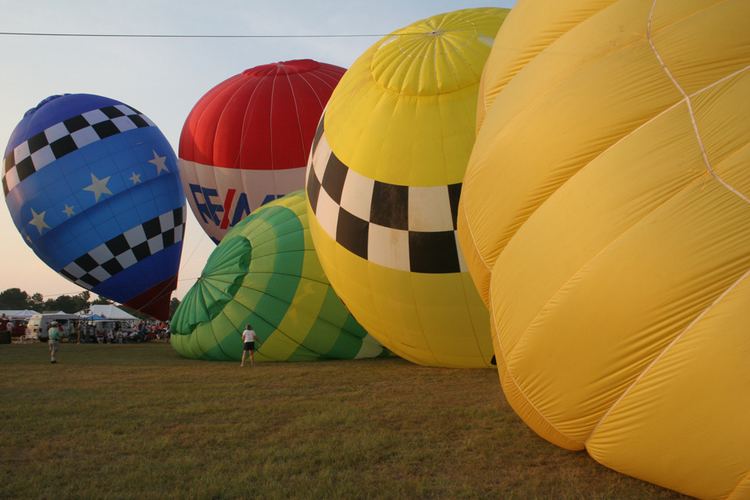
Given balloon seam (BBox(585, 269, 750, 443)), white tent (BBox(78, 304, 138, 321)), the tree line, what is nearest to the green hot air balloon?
balloon seam (BBox(585, 269, 750, 443))

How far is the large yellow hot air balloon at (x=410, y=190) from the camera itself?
6.31 metres

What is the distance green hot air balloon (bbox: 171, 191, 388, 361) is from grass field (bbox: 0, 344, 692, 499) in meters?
1.75

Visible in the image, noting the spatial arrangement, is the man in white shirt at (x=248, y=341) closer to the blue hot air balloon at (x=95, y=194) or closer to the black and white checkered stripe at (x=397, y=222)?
the black and white checkered stripe at (x=397, y=222)

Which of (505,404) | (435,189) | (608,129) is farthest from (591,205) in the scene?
(435,189)

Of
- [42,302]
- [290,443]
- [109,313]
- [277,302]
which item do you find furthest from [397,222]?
[42,302]

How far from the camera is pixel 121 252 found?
14.1 metres

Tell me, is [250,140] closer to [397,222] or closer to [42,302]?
[397,222]

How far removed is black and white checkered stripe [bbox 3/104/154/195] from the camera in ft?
45.6

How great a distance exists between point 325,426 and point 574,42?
122 inches

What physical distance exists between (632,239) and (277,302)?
21.6 ft

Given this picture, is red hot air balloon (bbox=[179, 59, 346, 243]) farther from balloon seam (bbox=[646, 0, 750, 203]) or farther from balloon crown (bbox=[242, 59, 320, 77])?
balloon seam (bbox=[646, 0, 750, 203])

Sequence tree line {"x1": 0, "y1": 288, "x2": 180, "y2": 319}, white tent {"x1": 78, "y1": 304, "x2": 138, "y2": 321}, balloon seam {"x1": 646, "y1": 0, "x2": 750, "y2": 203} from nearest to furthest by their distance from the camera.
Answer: balloon seam {"x1": 646, "y1": 0, "x2": 750, "y2": 203}, white tent {"x1": 78, "y1": 304, "x2": 138, "y2": 321}, tree line {"x1": 0, "y1": 288, "x2": 180, "y2": 319}

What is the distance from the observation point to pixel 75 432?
4910mm

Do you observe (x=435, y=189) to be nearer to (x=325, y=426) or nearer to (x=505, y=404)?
(x=505, y=404)
